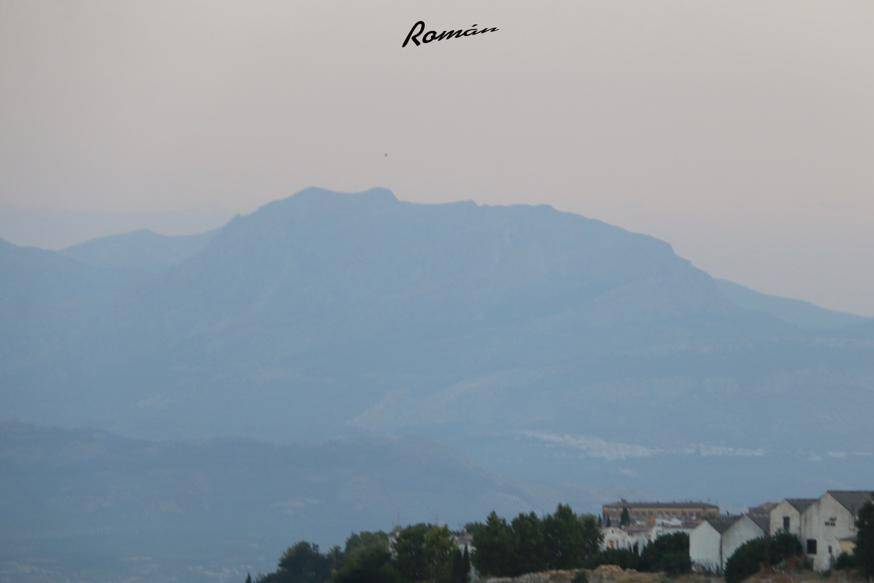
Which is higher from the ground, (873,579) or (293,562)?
(293,562)

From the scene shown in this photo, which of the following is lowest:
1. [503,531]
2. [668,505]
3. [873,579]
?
[873,579]

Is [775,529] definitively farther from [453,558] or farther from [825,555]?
[453,558]

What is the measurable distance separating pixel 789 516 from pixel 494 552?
16199 millimetres

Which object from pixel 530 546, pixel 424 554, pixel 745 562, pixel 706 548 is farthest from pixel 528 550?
pixel 745 562

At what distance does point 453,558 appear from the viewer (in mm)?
89312

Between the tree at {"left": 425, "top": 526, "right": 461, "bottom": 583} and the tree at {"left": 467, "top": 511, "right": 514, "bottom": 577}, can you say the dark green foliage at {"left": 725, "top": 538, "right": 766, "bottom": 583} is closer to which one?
the tree at {"left": 467, "top": 511, "right": 514, "bottom": 577}

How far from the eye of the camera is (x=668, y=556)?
79812 mm

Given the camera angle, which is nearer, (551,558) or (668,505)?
(551,558)

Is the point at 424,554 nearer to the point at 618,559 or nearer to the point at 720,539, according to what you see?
the point at 618,559

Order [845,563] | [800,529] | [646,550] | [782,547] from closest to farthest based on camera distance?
1. [845,563]
2. [782,547]
3. [800,529]
4. [646,550]

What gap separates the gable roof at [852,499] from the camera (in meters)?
73.8

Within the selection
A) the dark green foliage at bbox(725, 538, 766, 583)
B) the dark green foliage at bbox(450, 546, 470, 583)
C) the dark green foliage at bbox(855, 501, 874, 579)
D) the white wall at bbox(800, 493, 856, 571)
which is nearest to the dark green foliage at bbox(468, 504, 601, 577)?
the dark green foliage at bbox(450, 546, 470, 583)

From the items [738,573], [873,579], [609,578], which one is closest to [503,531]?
[609,578]

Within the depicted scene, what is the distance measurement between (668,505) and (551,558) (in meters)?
68.6
